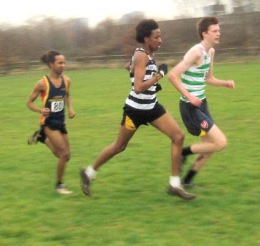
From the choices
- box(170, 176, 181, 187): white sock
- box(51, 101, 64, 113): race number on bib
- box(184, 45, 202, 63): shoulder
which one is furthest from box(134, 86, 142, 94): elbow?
box(51, 101, 64, 113): race number on bib

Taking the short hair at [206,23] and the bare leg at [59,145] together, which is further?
the bare leg at [59,145]

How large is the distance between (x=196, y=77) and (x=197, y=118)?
0.44 metres

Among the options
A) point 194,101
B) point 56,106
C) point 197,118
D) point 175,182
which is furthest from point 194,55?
point 56,106

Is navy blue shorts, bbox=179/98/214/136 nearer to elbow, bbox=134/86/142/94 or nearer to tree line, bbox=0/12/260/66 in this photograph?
elbow, bbox=134/86/142/94

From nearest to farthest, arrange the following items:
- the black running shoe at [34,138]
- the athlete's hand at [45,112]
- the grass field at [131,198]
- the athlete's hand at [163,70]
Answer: the grass field at [131,198], the athlete's hand at [163,70], the athlete's hand at [45,112], the black running shoe at [34,138]

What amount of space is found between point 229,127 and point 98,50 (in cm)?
3622

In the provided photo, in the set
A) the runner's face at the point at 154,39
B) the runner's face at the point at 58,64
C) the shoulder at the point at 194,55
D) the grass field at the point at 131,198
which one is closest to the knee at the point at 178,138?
the grass field at the point at 131,198

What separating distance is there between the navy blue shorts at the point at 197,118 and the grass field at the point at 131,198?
0.71m

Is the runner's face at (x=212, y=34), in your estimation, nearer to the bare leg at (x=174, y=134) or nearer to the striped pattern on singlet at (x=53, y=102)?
the bare leg at (x=174, y=134)

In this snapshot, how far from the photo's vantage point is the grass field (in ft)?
14.8

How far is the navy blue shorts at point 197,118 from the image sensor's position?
555cm

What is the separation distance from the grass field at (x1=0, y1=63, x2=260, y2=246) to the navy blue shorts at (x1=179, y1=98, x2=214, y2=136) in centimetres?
71

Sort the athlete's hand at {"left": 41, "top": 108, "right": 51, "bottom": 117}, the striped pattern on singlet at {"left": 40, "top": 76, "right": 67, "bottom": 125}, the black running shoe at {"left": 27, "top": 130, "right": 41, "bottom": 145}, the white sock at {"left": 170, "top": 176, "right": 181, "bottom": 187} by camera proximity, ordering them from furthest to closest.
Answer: the black running shoe at {"left": 27, "top": 130, "right": 41, "bottom": 145} < the striped pattern on singlet at {"left": 40, "top": 76, "right": 67, "bottom": 125} < the athlete's hand at {"left": 41, "top": 108, "right": 51, "bottom": 117} < the white sock at {"left": 170, "top": 176, "right": 181, "bottom": 187}

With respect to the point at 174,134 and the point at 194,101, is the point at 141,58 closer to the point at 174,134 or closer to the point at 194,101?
the point at 194,101
